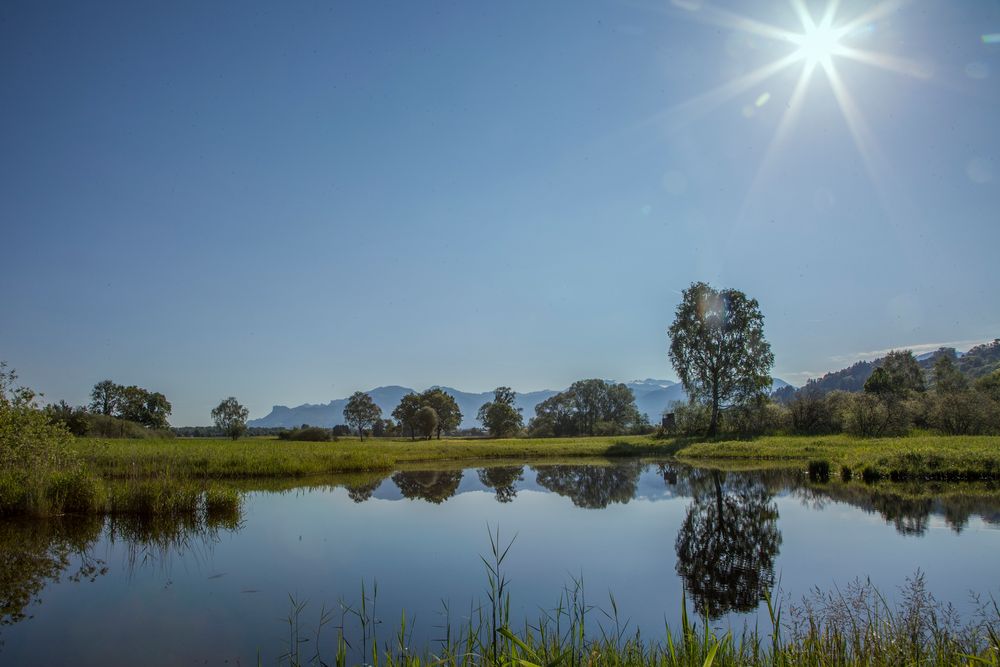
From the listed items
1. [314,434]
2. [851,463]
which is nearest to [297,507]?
[851,463]

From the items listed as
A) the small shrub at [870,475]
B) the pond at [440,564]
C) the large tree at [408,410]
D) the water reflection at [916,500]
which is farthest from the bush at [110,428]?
the small shrub at [870,475]

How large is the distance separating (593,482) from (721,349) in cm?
2846

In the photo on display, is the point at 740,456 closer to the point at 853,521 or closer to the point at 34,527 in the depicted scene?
the point at 853,521

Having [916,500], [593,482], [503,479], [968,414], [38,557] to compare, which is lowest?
[503,479]

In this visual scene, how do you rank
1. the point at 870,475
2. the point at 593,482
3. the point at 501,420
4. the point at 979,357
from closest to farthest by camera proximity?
1. the point at 870,475
2. the point at 593,482
3. the point at 501,420
4. the point at 979,357

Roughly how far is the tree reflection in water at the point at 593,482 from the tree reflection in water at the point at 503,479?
1467mm

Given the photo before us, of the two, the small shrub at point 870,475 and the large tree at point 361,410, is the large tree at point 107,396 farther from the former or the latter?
the small shrub at point 870,475

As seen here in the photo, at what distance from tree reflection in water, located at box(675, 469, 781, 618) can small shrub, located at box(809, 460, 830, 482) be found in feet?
16.1

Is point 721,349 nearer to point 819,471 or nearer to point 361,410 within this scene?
point 819,471

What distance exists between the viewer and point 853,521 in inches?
581

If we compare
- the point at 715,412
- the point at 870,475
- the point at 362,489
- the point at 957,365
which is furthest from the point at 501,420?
the point at 957,365

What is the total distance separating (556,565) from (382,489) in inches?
631

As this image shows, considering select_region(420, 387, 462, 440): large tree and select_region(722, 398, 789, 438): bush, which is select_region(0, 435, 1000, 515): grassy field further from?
select_region(420, 387, 462, 440): large tree

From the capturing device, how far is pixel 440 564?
37.9 feet
